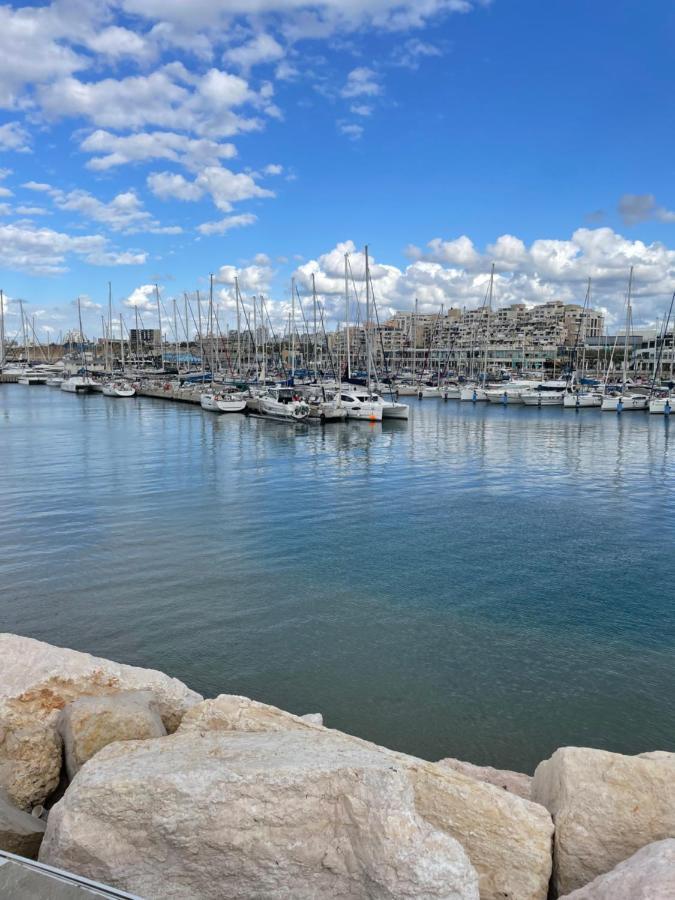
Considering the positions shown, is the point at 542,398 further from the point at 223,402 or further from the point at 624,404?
the point at 223,402

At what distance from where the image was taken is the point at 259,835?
5.01 meters

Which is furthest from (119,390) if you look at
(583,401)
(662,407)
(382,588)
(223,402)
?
(382,588)

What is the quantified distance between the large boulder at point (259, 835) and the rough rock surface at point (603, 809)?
146 centimetres

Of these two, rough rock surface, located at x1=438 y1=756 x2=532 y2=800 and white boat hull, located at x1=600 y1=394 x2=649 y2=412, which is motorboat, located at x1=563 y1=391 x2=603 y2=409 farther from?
rough rock surface, located at x1=438 y1=756 x2=532 y2=800

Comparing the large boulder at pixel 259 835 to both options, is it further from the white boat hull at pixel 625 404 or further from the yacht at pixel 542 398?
the yacht at pixel 542 398

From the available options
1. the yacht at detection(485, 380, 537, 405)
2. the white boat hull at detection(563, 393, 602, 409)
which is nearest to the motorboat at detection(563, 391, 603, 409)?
the white boat hull at detection(563, 393, 602, 409)

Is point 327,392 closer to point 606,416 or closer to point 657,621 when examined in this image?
point 606,416

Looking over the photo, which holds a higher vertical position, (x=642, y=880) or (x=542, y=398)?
(x=542, y=398)

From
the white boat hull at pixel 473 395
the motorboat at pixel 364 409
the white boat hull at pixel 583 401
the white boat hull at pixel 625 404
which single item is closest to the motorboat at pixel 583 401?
the white boat hull at pixel 583 401

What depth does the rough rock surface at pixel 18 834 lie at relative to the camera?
5.51 meters

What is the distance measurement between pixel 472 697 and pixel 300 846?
23.5 ft

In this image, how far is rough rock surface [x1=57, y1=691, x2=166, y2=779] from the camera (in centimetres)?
667

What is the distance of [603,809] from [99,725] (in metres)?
5.09

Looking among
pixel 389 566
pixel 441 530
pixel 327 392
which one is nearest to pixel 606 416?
pixel 327 392
